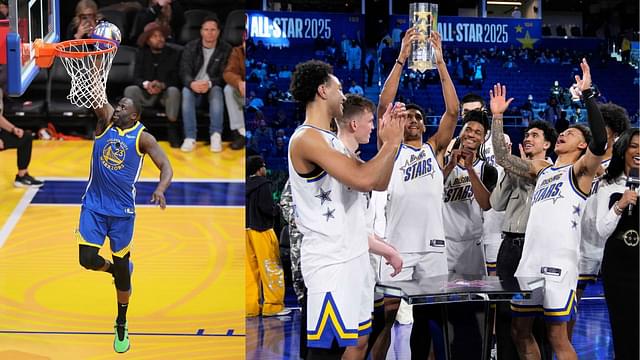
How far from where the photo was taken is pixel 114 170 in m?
5.13

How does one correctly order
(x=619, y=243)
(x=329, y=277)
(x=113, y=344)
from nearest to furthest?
(x=329, y=277), (x=619, y=243), (x=113, y=344)

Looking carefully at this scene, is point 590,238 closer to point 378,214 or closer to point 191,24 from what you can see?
point 378,214

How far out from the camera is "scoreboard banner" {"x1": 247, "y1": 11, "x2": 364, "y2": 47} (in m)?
8.14

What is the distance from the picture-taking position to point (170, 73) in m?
5.49

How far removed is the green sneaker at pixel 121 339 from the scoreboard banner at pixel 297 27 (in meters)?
3.86

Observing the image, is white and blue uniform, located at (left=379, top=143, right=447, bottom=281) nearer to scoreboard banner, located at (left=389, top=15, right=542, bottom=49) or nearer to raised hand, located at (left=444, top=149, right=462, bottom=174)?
raised hand, located at (left=444, top=149, right=462, bottom=174)

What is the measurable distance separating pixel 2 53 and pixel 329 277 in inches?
98.3

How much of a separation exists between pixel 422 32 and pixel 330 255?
74.6 inches

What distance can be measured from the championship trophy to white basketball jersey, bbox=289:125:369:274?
1.56 m

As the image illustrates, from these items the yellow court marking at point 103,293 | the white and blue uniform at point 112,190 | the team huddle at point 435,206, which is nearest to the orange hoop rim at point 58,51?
the white and blue uniform at point 112,190

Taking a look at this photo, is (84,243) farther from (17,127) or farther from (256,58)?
(256,58)

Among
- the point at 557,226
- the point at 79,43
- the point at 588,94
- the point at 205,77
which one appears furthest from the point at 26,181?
the point at 588,94

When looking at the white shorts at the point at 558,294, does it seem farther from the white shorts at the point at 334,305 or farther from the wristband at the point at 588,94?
the white shorts at the point at 334,305

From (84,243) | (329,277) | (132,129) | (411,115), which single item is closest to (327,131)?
(329,277)
